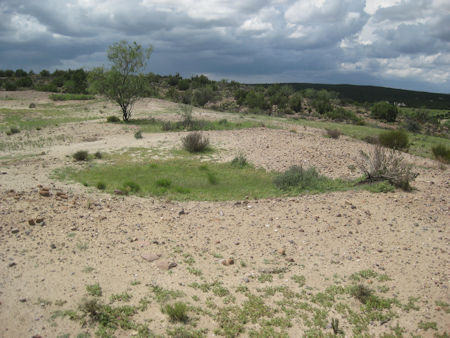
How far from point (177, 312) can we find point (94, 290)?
4.26 feet

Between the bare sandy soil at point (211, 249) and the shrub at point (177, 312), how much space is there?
0.30 feet

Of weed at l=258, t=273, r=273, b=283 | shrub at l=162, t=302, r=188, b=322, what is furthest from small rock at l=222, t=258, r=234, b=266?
shrub at l=162, t=302, r=188, b=322

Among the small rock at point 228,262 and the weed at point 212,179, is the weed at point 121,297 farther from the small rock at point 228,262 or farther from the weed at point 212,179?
the weed at point 212,179

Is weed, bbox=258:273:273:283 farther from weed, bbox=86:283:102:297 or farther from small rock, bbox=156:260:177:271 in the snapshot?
weed, bbox=86:283:102:297

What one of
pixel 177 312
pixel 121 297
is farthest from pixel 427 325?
pixel 121 297

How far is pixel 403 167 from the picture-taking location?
9.41 meters

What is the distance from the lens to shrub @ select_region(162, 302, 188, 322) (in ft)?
14.6

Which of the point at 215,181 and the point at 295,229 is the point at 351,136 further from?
the point at 295,229

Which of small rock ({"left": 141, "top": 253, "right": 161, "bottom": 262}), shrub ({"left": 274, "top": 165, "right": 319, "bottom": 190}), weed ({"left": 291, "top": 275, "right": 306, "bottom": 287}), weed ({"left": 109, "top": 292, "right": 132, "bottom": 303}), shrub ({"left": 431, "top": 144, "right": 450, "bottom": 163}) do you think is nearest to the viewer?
A: weed ({"left": 109, "top": 292, "right": 132, "bottom": 303})

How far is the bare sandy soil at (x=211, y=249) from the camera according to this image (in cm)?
465

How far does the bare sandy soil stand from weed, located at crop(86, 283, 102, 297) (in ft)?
0.24

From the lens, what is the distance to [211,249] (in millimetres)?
6414

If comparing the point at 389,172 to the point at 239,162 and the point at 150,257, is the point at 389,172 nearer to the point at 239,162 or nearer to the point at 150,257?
the point at 239,162

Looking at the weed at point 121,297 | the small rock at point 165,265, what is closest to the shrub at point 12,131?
the small rock at point 165,265
